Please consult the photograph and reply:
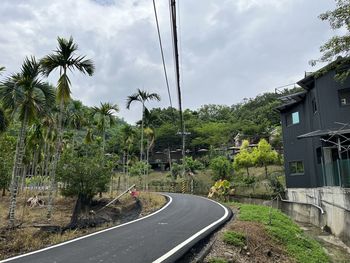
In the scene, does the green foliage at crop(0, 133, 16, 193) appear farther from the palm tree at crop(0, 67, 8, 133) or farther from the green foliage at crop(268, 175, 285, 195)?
the green foliage at crop(268, 175, 285, 195)

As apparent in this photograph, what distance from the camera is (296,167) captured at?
94.3ft

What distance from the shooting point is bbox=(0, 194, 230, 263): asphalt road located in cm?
796

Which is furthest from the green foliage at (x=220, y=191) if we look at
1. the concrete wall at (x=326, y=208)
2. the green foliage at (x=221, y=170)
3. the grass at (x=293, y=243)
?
the grass at (x=293, y=243)

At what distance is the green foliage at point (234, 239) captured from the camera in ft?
33.3

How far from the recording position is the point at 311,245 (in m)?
13.0

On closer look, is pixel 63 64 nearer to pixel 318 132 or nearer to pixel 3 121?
pixel 3 121

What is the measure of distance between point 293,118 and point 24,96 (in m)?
21.5

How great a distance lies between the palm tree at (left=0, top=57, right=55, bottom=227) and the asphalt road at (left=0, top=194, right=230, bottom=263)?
7.62 meters

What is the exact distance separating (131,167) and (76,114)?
3170cm

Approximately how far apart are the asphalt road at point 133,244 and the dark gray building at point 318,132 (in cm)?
1032

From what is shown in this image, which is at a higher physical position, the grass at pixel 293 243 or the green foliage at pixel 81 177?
the green foliage at pixel 81 177

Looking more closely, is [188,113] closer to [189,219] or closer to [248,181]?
[248,181]

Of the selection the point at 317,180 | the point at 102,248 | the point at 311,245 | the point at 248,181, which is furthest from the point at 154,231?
the point at 248,181

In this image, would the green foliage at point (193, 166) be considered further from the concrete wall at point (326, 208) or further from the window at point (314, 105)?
the window at point (314, 105)
